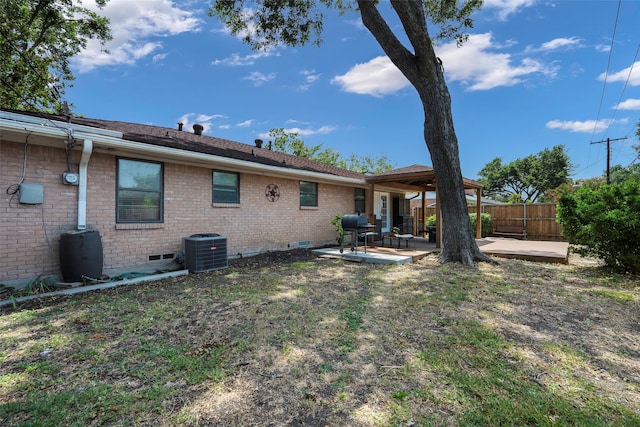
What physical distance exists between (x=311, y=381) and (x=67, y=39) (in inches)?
743

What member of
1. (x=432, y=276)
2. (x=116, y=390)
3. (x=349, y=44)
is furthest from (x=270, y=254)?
(x=349, y=44)

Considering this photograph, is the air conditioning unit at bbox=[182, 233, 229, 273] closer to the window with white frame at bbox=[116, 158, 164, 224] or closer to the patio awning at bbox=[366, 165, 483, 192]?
the window with white frame at bbox=[116, 158, 164, 224]

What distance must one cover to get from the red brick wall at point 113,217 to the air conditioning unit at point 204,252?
54 centimetres

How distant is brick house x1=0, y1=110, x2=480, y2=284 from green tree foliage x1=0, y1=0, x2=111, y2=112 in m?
8.39

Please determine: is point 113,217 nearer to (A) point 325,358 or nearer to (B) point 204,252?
(B) point 204,252

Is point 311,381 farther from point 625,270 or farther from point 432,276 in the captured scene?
point 625,270

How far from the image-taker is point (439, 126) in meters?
8.11

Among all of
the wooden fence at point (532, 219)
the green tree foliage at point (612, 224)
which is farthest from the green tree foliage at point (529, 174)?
the green tree foliage at point (612, 224)

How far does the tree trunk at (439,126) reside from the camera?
7980 millimetres

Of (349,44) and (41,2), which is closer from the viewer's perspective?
(41,2)

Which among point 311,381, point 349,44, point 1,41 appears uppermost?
point 349,44

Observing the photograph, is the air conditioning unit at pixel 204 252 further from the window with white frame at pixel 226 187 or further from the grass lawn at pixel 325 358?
the grass lawn at pixel 325 358

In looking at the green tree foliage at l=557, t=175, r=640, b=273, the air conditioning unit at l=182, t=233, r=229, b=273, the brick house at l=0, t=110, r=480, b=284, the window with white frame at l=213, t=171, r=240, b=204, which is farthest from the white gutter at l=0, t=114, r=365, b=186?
the green tree foliage at l=557, t=175, r=640, b=273

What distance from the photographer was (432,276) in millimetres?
6480
